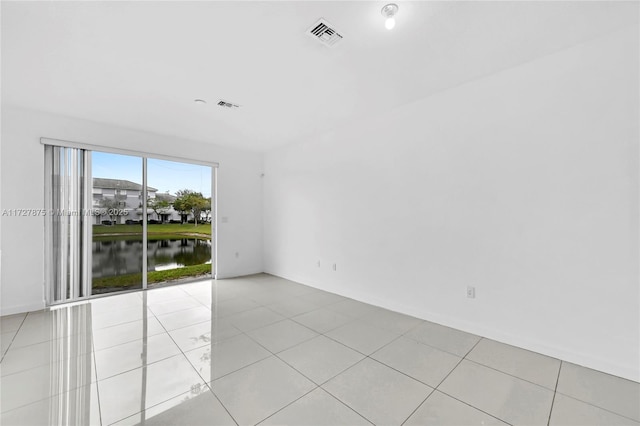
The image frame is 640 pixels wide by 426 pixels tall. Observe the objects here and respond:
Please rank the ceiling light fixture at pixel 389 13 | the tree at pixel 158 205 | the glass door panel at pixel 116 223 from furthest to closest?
the tree at pixel 158 205 → the glass door panel at pixel 116 223 → the ceiling light fixture at pixel 389 13

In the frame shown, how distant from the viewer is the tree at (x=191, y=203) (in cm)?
494

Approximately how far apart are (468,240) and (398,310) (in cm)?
130

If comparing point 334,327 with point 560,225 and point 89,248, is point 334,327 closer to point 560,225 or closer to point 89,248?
point 560,225

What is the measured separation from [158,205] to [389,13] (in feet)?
Result: 15.1

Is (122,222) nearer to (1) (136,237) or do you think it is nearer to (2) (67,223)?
→ (1) (136,237)

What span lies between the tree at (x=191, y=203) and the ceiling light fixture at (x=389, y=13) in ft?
14.7

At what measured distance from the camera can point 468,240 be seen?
2.86 meters

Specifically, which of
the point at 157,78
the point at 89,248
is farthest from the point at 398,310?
the point at 89,248

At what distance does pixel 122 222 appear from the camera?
4266mm

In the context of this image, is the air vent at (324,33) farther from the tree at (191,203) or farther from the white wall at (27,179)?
the tree at (191,203)

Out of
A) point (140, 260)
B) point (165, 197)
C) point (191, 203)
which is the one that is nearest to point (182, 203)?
point (191, 203)

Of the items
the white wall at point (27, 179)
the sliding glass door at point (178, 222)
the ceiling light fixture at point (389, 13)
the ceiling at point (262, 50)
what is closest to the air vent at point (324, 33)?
the ceiling at point (262, 50)

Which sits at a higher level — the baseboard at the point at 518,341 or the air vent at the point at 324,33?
the air vent at the point at 324,33

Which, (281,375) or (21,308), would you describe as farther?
(21,308)
